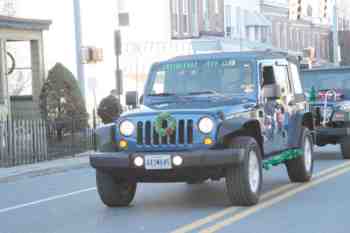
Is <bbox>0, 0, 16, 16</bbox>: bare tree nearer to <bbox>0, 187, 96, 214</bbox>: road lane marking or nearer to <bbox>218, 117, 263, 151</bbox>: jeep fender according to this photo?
<bbox>0, 187, 96, 214</bbox>: road lane marking

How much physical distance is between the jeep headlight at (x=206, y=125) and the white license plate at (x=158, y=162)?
0.53 meters

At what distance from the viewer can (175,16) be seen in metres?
40.8

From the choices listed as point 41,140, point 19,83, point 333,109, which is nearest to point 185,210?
point 333,109

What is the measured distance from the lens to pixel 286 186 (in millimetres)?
13492

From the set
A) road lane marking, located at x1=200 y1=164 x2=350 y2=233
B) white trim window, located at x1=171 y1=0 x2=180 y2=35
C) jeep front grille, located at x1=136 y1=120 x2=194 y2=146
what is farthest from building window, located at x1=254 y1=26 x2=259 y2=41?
jeep front grille, located at x1=136 y1=120 x2=194 y2=146

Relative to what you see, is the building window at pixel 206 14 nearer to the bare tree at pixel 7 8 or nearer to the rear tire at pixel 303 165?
the bare tree at pixel 7 8

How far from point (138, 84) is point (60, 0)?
25.9 ft

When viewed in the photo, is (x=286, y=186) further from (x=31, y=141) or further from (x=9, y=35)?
(x=9, y=35)

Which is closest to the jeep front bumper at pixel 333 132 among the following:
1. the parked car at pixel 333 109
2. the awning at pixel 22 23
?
the parked car at pixel 333 109

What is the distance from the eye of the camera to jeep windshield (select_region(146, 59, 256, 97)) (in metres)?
12.3

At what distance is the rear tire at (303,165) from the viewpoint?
13.7 meters

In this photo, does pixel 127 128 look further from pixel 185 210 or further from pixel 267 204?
pixel 267 204

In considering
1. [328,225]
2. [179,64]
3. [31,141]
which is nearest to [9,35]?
[31,141]

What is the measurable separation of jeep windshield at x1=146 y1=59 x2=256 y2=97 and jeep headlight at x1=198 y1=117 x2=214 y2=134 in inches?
52.7
